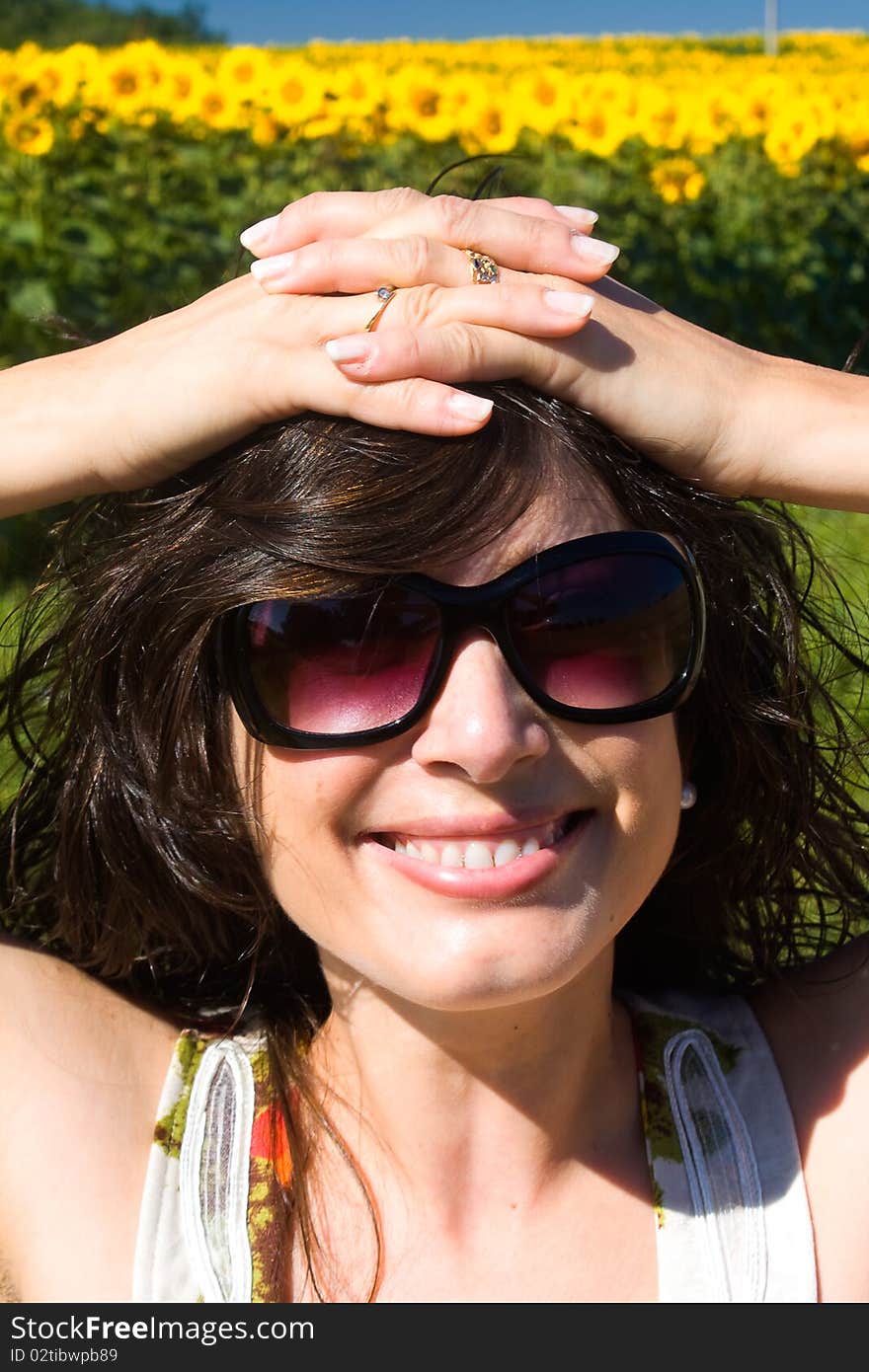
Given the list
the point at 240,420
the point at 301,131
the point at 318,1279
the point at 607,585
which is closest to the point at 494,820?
the point at 607,585

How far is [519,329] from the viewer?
171 centimetres

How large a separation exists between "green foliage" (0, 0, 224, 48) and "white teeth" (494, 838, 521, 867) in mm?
44586

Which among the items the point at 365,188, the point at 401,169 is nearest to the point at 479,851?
the point at 365,188

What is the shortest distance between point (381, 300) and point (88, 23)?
160ft

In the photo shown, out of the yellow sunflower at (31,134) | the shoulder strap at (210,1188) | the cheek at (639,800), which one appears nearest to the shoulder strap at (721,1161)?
the cheek at (639,800)

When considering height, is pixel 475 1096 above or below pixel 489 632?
below

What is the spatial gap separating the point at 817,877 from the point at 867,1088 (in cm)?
38

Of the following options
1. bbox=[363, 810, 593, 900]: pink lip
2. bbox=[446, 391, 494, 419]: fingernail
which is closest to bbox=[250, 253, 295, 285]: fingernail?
bbox=[446, 391, 494, 419]: fingernail

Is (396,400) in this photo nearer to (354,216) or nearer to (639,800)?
(354,216)

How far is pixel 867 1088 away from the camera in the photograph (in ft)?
6.88

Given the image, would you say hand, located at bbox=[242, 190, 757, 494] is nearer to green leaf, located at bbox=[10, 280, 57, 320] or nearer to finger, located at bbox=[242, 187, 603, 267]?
finger, located at bbox=[242, 187, 603, 267]

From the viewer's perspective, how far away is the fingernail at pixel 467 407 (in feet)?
5.58

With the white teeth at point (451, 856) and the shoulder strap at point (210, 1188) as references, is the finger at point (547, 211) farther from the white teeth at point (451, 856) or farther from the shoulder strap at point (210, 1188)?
the shoulder strap at point (210, 1188)

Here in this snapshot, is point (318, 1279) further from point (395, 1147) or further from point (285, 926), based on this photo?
point (285, 926)
